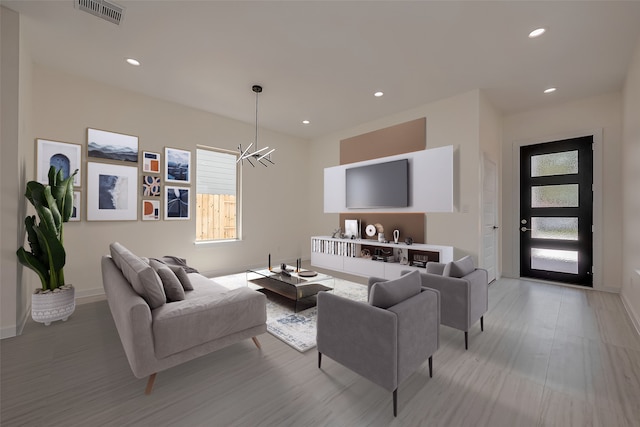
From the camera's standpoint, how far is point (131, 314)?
1.68 metres

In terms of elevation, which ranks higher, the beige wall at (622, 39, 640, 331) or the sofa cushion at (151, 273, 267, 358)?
the beige wall at (622, 39, 640, 331)

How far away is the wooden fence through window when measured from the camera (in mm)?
5020

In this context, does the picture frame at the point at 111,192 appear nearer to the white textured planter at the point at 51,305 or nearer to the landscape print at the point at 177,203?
the landscape print at the point at 177,203

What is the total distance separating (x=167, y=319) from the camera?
1.81m

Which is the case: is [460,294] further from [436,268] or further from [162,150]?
[162,150]

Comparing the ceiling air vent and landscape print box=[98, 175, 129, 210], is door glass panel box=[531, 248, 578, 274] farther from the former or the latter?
landscape print box=[98, 175, 129, 210]

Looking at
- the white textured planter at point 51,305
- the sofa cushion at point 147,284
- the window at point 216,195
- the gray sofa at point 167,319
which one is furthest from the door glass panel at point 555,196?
the white textured planter at point 51,305

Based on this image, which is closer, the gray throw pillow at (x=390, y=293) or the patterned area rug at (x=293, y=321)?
the gray throw pillow at (x=390, y=293)

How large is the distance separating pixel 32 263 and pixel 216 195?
2.84 metres

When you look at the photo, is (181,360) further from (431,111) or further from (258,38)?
(431,111)

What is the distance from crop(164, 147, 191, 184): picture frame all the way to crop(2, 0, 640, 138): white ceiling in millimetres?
881

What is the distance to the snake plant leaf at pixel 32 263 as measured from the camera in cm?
261

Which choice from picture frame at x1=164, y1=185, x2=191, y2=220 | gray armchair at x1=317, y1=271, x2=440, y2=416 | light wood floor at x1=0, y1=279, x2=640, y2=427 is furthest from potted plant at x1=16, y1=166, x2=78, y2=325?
gray armchair at x1=317, y1=271, x2=440, y2=416

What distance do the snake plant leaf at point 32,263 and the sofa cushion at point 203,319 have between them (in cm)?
186
